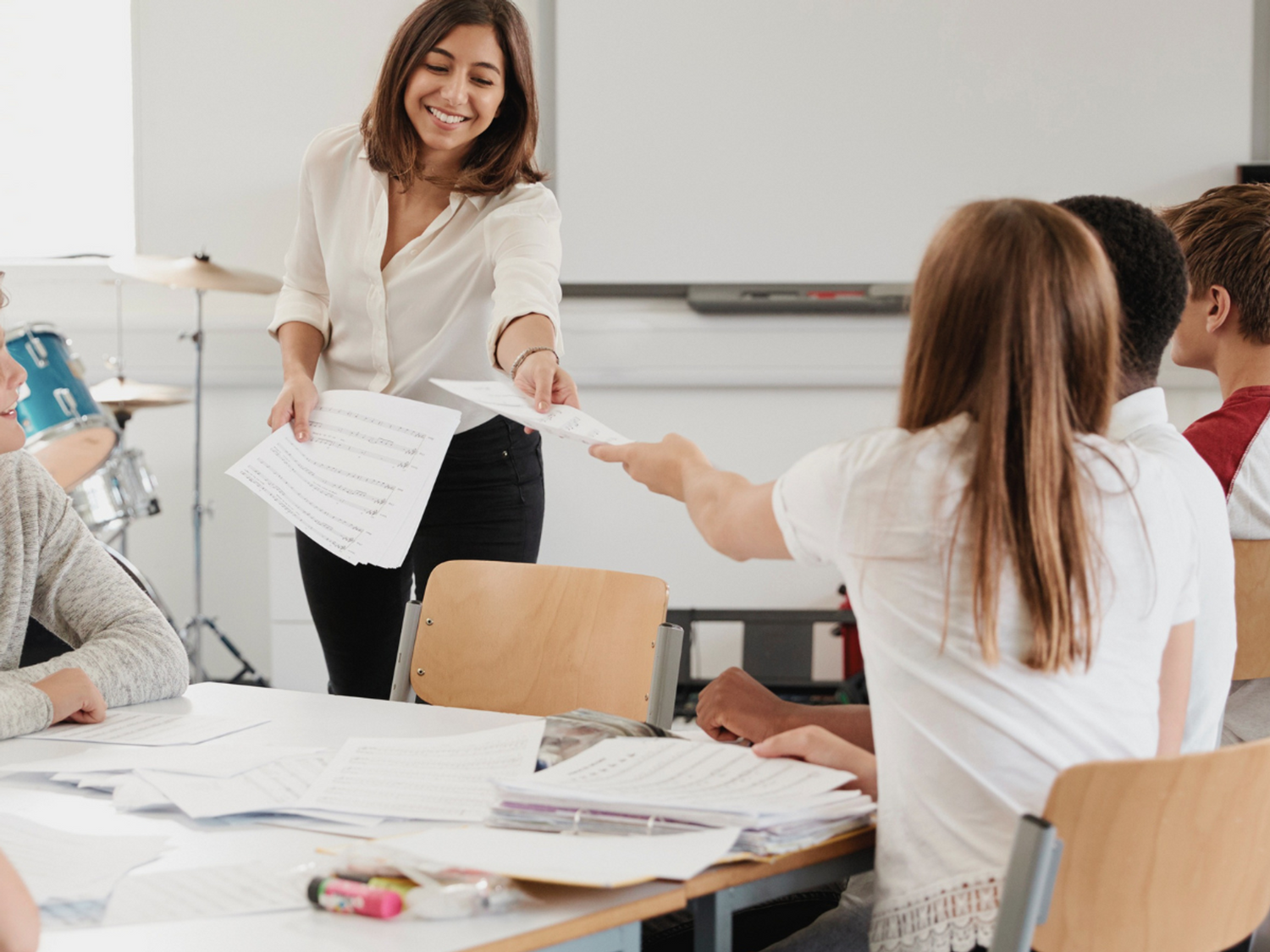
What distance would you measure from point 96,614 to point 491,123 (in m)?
0.90

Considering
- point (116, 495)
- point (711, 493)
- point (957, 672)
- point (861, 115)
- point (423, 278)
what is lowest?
point (116, 495)

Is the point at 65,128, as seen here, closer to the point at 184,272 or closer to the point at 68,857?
the point at 184,272

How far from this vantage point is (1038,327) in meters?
0.83

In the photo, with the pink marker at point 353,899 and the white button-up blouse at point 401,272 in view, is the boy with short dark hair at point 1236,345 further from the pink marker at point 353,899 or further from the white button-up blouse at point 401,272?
the pink marker at point 353,899

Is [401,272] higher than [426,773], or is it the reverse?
[401,272]

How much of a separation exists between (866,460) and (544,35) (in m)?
2.81

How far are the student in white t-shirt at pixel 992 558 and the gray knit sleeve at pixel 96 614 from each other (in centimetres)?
83

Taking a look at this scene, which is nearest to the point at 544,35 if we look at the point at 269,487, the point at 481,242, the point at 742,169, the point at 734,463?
the point at 742,169

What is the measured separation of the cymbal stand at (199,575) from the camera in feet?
10.6

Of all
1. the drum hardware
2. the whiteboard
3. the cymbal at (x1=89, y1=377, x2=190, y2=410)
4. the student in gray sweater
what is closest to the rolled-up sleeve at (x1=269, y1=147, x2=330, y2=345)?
the student in gray sweater

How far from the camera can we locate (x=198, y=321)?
335 cm

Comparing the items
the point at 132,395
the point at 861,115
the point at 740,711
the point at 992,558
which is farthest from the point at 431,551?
the point at 861,115

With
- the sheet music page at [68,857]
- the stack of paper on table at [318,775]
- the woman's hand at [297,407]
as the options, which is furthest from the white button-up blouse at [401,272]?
the sheet music page at [68,857]

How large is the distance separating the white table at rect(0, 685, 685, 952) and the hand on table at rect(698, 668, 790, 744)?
0.23 metres
